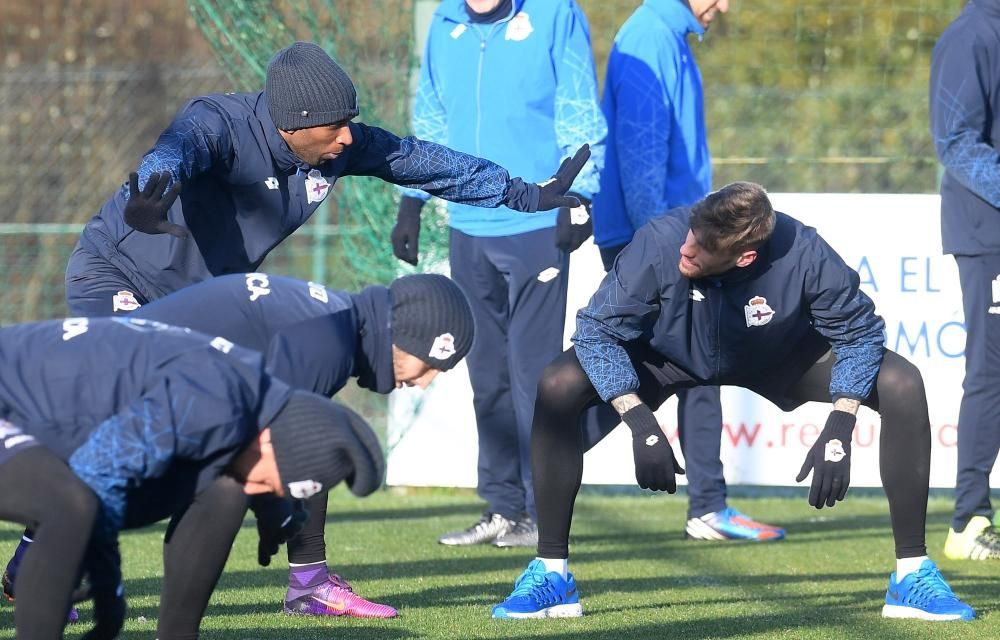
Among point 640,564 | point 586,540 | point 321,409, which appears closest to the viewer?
point 321,409

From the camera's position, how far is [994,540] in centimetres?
635

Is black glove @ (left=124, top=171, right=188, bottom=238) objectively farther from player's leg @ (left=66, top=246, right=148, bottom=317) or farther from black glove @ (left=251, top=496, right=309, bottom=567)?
black glove @ (left=251, top=496, right=309, bottom=567)

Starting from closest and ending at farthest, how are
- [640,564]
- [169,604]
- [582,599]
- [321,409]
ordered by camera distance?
[321,409] → [169,604] → [582,599] → [640,564]

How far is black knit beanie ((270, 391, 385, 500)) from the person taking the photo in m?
3.44

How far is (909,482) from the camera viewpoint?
5035 millimetres

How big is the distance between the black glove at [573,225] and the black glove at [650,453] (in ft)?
5.24

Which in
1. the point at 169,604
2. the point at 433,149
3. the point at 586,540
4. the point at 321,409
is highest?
the point at 433,149

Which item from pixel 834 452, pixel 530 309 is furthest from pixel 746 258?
pixel 530 309

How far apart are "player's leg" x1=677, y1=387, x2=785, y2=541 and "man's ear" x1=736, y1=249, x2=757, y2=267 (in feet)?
7.34

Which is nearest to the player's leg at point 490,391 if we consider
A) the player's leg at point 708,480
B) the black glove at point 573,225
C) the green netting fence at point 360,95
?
the black glove at point 573,225

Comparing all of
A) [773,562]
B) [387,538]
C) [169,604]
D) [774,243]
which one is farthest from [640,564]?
[169,604]

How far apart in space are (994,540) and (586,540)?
5.65ft

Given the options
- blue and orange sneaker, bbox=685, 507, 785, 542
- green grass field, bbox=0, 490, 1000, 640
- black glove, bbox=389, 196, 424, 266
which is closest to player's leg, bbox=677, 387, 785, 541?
blue and orange sneaker, bbox=685, 507, 785, 542

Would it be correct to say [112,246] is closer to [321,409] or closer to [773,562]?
[321,409]
